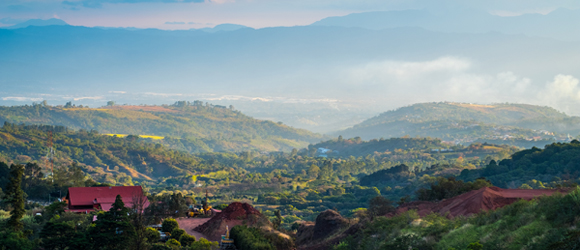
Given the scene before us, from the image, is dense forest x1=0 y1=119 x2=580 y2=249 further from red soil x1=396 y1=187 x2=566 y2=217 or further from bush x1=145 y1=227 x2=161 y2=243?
bush x1=145 y1=227 x2=161 y2=243

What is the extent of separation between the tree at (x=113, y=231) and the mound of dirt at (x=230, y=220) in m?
8.76

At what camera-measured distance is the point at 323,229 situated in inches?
1683

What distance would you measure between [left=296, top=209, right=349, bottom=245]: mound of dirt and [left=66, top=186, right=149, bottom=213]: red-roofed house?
44.1ft

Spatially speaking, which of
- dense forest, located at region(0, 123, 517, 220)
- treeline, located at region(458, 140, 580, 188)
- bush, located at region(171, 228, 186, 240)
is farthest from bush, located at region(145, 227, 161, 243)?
treeline, located at region(458, 140, 580, 188)

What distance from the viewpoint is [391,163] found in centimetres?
15075

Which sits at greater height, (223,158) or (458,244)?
(458,244)

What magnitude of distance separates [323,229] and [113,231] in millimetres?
16211

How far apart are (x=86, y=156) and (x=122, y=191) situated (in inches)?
3801

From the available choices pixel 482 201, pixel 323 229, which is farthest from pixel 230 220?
pixel 482 201

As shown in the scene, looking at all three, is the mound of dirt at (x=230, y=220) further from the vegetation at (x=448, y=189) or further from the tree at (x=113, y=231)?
the vegetation at (x=448, y=189)

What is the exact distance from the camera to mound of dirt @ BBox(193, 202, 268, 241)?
4133 centimetres

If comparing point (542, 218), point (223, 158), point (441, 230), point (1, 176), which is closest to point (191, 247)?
point (441, 230)

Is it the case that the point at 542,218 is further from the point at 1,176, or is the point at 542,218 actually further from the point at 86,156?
the point at 86,156

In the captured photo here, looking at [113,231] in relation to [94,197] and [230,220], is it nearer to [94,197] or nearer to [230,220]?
[230,220]
